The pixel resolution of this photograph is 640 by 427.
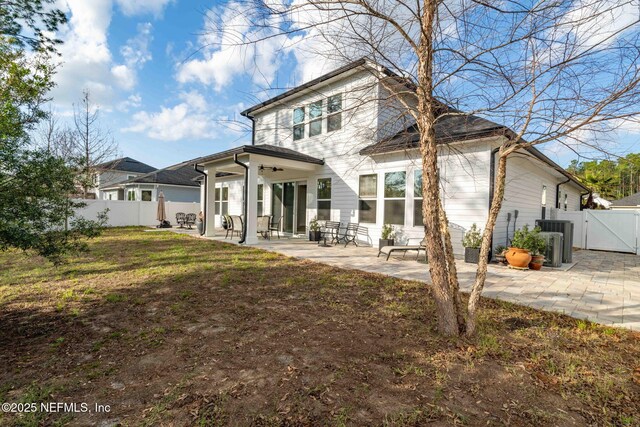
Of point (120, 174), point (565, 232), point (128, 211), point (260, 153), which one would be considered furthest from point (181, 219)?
point (120, 174)

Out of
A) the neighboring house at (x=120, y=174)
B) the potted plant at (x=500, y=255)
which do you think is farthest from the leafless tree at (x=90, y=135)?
the potted plant at (x=500, y=255)

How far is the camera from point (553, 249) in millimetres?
7059

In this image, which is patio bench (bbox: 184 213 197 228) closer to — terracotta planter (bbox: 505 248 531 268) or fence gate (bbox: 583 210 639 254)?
terracotta planter (bbox: 505 248 531 268)

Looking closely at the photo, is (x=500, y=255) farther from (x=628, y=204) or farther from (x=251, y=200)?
(x=628, y=204)

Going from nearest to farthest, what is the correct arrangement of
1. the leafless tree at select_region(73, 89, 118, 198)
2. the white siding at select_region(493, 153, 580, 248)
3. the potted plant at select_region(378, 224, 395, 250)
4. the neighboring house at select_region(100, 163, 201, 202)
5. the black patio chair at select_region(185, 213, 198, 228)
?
the white siding at select_region(493, 153, 580, 248), the potted plant at select_region(378, 224, 395, 250), the black patio chair at select_region(185, 213, 198, 228), the leafless tree at select_region(73, 89, 118, 198), the neighboring house at select_region(100, 163, 201, 202)

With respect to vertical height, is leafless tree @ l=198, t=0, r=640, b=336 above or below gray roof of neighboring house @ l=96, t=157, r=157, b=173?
below

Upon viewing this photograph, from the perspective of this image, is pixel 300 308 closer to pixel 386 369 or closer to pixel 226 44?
pixel 386 369

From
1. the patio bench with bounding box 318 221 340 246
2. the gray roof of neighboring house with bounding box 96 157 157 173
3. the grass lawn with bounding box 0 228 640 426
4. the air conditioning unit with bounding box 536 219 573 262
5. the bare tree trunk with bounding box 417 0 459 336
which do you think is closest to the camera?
the grass lawn with bounding box 0 228 640 426

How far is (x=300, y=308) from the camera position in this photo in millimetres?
3979

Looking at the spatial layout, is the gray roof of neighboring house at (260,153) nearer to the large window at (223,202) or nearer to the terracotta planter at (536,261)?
the large window at (223,202)

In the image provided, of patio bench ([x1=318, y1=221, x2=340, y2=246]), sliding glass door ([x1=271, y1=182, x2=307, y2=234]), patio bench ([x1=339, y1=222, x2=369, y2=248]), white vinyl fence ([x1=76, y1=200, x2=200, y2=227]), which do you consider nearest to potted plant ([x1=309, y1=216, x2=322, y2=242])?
patio bench ([x1=318, y1=221, x2=340, y2=246])

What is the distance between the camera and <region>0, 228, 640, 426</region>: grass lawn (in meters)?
1.98

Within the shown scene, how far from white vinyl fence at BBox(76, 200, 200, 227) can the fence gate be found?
2254cm

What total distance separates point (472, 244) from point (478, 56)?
5.27 m
